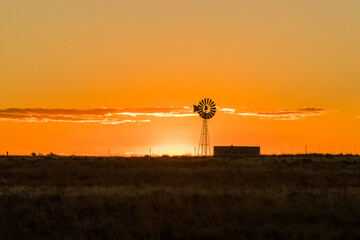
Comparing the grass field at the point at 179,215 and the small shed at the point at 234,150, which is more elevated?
the small shed at the point at 234,150

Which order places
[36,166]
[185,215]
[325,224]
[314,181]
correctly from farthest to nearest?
1. [36,166]
2. [314,181]
3. [185,215]
4. [325,224]

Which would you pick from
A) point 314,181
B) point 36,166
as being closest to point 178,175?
point 314,181

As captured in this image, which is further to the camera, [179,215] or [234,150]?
[234,150]

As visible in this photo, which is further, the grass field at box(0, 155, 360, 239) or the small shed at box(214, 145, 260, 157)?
the small shed at box(214, 145, 260, 157)

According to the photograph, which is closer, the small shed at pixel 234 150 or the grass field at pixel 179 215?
the grass field at pixel 179 215

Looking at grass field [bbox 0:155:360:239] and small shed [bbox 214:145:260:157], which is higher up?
small shed [bbox 214:145:260:157]

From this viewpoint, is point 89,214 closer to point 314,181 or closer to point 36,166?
point 314,181

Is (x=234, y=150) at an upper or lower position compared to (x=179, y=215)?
upper

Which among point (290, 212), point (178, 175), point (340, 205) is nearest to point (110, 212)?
point (290, 212)

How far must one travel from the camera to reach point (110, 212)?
20.5 metres

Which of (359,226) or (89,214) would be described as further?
(89,214)

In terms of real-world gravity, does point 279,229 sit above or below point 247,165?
below

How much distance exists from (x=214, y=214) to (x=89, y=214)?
523 cm

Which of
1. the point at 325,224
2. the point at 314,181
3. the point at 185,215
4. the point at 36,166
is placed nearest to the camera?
the point at 325,224
